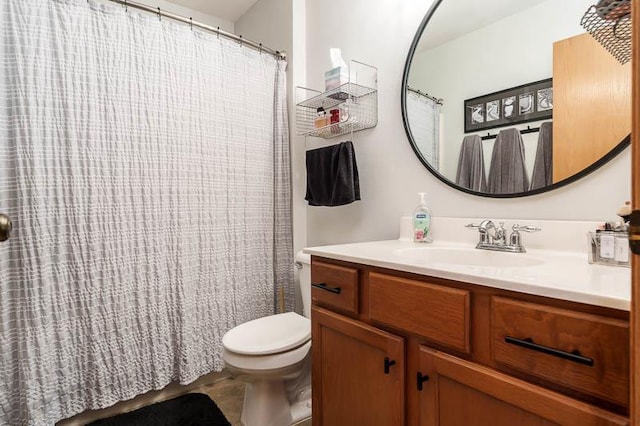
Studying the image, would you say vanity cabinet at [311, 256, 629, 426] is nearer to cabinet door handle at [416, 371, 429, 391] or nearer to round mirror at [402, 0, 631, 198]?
cabinet door handle at [416, 371, 429, 391]

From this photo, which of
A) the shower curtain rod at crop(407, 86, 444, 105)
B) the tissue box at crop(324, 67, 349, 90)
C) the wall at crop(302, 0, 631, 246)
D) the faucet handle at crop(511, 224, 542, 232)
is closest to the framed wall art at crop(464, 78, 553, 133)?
the shower curtain rod at crop(407, 86, 444, 105)

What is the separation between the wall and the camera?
3.54 ft

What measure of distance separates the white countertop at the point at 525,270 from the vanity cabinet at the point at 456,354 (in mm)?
23

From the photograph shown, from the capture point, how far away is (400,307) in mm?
930

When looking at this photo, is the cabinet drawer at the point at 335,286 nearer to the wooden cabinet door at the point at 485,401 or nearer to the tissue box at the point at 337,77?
the wooden cabinet door at the point at 485,401

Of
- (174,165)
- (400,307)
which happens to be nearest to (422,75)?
(400,307)

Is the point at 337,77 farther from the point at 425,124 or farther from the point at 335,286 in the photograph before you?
the point at 335,286

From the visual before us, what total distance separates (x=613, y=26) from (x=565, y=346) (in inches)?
37.4

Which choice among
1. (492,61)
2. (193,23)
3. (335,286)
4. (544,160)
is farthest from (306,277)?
(193,23)

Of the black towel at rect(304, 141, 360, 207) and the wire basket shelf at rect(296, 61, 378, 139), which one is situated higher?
the wire basket shelf at rect(296, 61, 378, 139)

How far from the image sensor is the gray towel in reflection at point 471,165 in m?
1.29

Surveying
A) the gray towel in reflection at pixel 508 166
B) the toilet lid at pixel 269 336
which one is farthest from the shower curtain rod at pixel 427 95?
the toilet lid at pixel 269 336

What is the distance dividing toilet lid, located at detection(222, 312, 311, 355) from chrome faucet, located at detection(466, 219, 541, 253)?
83 cm

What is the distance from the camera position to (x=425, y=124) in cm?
147
